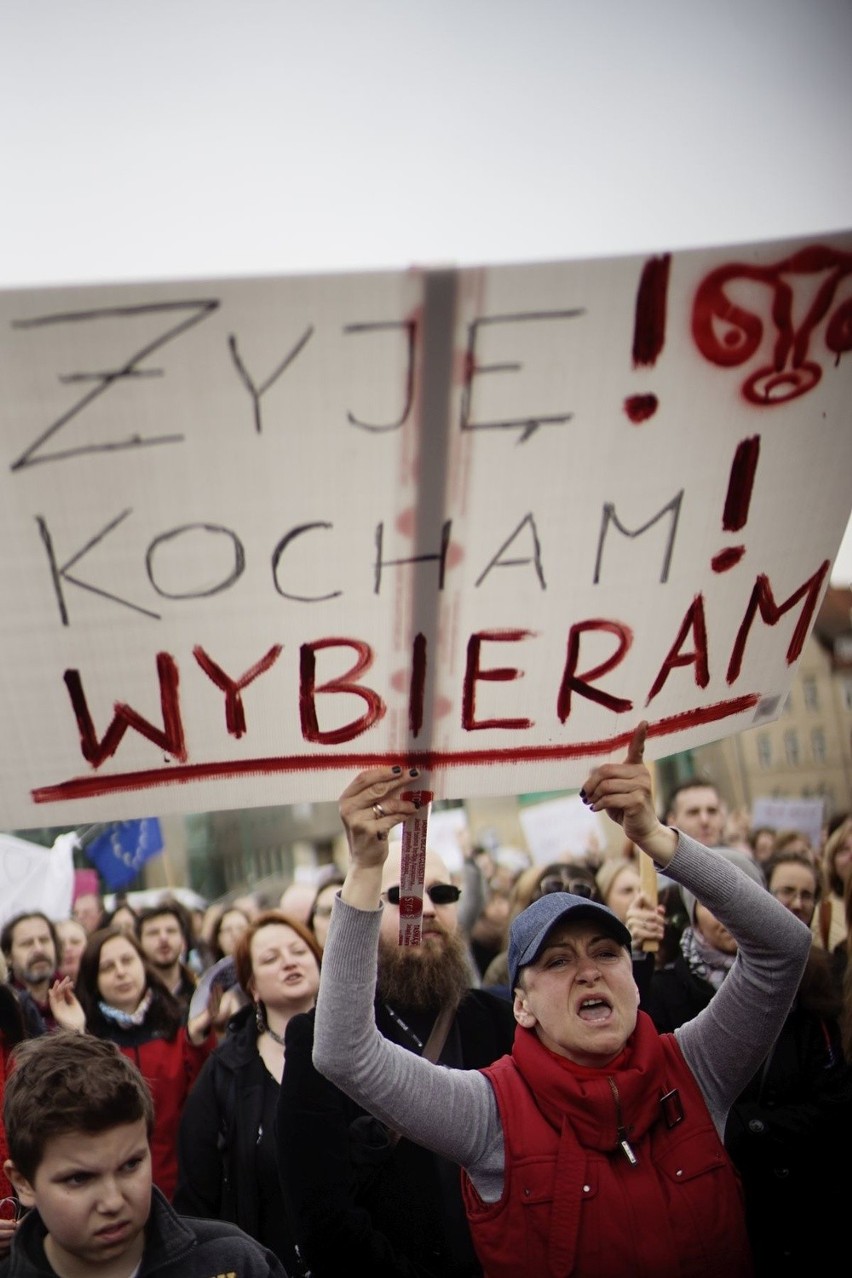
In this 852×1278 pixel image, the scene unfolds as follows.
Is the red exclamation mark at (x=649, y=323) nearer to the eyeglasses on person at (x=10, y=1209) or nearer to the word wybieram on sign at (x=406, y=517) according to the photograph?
the word wybieram on sign at (x=406, y=517)

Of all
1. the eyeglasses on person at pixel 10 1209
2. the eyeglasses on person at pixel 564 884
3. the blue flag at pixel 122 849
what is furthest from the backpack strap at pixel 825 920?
the blue flag at pixel 122 849

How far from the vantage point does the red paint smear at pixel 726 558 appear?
2254 mm

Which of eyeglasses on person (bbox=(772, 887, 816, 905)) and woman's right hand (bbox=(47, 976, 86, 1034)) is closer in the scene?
woman's right hand (bbox=(47, 976, 86, 1034))

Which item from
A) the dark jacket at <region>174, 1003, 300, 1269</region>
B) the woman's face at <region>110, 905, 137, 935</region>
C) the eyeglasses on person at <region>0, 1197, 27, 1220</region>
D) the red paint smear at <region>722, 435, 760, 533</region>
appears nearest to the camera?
the red paint smear at <region>722, 435, 760, 533</region>

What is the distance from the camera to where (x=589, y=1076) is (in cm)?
232

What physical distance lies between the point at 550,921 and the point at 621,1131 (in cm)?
38

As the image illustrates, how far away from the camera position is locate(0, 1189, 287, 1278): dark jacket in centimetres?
237

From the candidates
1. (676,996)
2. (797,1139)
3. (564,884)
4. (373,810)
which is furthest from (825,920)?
(373,810)

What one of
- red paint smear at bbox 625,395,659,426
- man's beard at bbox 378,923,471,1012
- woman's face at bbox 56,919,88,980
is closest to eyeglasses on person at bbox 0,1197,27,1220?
man's beard at bbox 378,923,471,1012

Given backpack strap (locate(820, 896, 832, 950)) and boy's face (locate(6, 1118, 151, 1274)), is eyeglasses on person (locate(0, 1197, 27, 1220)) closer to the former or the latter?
boy's face (locate(6, 1118, 151, 1274))

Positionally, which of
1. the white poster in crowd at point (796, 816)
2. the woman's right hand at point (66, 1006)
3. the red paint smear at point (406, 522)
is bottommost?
the woman's right hand at point (66, 1006)

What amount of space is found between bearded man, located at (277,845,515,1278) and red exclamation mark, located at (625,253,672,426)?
1257 mm

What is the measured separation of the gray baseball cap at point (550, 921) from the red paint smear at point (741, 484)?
2.47 ft

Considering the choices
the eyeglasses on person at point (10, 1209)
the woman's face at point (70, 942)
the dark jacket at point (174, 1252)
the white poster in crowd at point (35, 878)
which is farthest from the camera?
the woman's face at point (70, 942)
